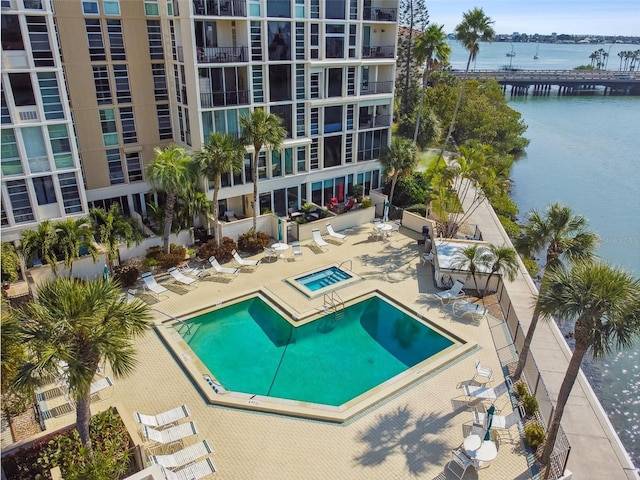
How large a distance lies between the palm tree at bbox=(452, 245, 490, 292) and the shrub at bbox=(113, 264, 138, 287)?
574 inches

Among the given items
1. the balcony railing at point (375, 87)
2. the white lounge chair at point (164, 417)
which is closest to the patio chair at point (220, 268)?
the white lounge chair at point (164, 417)

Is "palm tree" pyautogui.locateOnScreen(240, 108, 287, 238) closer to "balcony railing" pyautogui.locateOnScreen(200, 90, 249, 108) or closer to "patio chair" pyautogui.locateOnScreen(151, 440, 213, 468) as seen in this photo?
"balcony railing" pyautogui.locateOnScreen(200, 90, 249, 108)

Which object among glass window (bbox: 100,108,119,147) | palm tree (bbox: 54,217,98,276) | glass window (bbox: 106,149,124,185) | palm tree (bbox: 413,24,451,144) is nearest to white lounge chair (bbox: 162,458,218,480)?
palm tree (bbox: 54,217,98,276)

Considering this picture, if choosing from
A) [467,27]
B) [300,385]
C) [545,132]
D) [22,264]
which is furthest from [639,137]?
[22,264]

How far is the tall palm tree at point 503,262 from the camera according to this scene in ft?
67.1

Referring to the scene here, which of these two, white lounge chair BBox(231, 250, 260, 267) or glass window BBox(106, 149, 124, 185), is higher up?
glass window BBox(106, 149, 124, 185)

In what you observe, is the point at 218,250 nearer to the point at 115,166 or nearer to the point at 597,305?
the point at 115,166

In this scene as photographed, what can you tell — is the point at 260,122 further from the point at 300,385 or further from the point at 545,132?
the point at 545,132

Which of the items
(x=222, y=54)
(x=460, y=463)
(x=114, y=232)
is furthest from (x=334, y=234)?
(x=460, y=463)

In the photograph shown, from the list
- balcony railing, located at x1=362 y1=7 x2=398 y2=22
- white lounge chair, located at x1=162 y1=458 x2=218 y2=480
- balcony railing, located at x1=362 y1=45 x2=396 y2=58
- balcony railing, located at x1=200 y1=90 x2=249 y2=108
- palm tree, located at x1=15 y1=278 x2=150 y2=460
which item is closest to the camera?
palm tree, located at x1=15 y1=278 x2=150 y2=460

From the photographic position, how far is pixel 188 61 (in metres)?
23.5

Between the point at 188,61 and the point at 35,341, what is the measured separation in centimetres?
1761

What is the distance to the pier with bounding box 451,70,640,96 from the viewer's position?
104 meters

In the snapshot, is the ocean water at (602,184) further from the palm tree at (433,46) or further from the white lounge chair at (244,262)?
the white lounge chair at (244,262)
